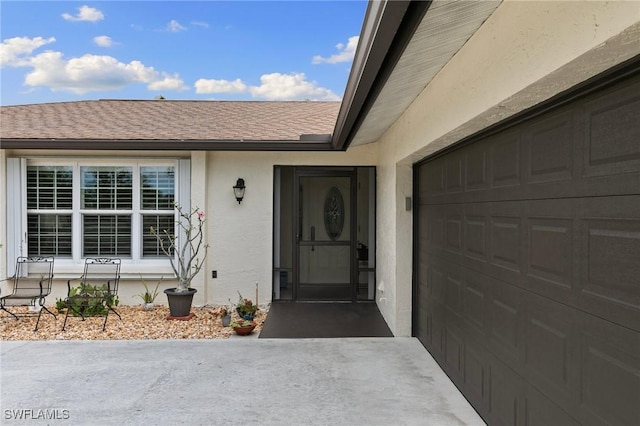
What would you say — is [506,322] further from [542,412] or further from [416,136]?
[416,136]

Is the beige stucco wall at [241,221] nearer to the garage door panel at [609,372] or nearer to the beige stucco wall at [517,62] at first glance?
the beige stucco wall at [517,62]

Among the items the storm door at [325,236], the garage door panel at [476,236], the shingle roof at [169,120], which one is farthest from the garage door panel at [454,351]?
the shingle roof at [169,120]

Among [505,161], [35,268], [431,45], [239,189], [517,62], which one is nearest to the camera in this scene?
[517,62]

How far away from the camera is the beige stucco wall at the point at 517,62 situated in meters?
1.52

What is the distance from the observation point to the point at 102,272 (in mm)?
7129

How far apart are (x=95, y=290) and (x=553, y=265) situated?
20.8ft

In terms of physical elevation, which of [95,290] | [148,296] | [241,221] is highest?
[241,221]

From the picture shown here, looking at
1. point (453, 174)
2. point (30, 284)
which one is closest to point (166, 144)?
point (30, 284)

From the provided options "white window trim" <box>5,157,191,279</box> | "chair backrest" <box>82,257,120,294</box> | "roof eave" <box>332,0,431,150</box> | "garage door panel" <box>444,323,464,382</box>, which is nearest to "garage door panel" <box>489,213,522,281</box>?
"garage door panel" <box>444,323,464,382</box>

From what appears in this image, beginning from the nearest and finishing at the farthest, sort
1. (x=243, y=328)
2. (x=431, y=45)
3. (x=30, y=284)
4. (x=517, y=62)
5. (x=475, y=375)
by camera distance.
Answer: (x=517, y=62) < (x=431, y=45) < (x=475, y=375) < (x=243, y=328) < (x=30, y=284)

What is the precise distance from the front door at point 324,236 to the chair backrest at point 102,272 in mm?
3097

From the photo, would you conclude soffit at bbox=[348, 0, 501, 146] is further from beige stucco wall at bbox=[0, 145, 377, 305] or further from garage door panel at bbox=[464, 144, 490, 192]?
beige stucco wall at bbox=[0, 145, 377, 305]

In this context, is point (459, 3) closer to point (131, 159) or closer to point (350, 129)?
point (350, 129)

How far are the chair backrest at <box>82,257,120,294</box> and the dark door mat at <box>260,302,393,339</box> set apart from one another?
2.71m
